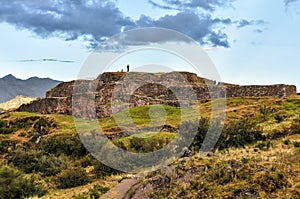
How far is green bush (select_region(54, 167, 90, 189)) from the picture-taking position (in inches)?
989

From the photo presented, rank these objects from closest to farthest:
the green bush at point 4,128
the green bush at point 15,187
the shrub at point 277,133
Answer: the green bush at point 15,187, the shrub at point 277,133, the green bush at point 4,128

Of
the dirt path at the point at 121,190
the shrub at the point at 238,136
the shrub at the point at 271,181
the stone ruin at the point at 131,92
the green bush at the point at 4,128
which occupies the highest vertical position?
the stone ruin at the point at 131,92

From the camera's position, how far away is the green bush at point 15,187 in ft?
76.5

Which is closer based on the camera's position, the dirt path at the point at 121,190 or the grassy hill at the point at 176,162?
the grassy hill at the point at 176,162

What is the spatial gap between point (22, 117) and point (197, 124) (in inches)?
1153

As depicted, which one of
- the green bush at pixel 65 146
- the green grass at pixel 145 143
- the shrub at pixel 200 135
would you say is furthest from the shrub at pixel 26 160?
the shrub at pixel 200 135

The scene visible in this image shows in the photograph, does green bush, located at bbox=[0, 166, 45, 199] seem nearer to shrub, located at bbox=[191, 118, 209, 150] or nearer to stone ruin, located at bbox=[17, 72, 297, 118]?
shrub, located at bbox=[191, 118, 209, 150]

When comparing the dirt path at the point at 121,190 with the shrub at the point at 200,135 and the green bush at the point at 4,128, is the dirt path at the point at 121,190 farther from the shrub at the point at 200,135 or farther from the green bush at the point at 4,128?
the green bush at the point at 4,128

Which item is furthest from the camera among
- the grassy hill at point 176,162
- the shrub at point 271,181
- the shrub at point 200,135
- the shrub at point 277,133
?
the shrub at point 277,133

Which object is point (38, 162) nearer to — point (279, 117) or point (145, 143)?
point (145, 143)

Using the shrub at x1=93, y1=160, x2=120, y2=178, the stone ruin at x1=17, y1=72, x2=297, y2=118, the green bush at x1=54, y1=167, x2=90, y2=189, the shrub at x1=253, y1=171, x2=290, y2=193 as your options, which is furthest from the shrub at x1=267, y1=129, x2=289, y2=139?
the stone ruin at x1=17, y1=72, x2=297, y2=118

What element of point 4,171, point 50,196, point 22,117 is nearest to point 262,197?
point 50,196

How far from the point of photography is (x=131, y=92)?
202 feet

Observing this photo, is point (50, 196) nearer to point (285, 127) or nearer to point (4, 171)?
point (4, 171)
